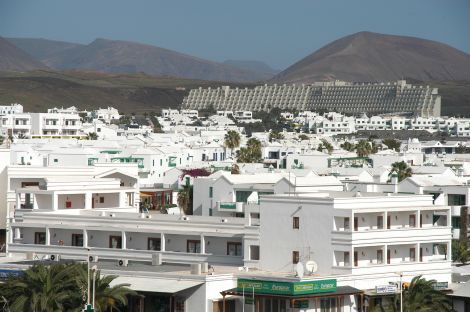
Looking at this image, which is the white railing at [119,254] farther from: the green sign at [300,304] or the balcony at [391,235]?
the green sign at [300,304]

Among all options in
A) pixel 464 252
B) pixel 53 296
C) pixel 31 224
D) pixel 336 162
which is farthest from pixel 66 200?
pixel 336 162

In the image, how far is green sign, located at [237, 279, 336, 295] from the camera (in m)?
37.9

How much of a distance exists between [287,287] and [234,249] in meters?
8.01

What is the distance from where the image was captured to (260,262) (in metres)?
42.7

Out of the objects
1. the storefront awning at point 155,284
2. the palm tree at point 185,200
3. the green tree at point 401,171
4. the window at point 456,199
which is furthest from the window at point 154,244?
the green tree at point 401,171

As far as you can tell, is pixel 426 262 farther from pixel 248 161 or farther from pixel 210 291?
pixel 248 161

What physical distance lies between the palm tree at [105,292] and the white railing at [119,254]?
257 inches

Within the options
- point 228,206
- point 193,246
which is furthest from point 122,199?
point 193,246

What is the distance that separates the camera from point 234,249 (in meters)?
45.9

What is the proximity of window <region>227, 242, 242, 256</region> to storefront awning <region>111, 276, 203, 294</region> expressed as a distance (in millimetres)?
5935

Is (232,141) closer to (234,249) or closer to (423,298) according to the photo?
(234,249)

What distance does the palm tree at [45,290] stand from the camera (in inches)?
1468

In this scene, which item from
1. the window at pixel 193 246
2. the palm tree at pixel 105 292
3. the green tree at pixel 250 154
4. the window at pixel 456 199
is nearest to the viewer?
the palm tree at pixel 105 292

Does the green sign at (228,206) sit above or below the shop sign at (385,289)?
above
